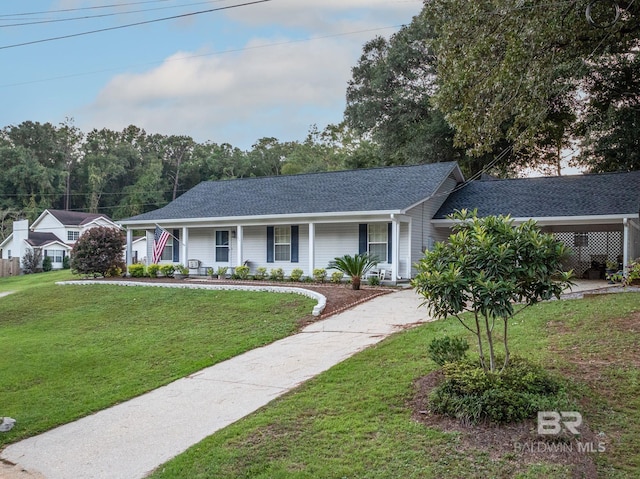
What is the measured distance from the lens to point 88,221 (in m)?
45.6

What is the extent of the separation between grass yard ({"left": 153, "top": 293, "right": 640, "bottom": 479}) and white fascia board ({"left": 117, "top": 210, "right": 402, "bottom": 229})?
993 centimetres

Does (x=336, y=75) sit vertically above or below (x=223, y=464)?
above

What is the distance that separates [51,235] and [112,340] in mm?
37561

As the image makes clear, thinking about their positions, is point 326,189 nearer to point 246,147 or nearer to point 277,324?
point 277,324

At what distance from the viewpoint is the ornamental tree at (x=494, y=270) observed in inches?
200

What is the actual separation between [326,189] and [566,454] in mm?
17477

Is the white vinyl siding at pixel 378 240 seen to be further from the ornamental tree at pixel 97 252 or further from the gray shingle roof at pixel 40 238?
the gray shingle roof at pixel 40 238

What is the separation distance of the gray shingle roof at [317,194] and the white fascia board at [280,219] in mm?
176

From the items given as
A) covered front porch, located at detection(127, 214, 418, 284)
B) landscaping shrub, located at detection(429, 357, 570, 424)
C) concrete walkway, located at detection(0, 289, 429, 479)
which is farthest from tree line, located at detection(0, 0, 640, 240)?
landscaping shrub, located at detection(429, 357, 570, 424)

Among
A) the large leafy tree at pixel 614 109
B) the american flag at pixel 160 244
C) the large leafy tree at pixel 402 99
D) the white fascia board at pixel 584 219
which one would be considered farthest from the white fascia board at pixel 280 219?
the large leafy tree at pixel 402 99

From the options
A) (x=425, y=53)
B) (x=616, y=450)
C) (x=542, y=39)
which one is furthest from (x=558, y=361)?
(x=425, y=53)

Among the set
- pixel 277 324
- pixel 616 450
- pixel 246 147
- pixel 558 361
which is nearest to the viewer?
pixel 616 450

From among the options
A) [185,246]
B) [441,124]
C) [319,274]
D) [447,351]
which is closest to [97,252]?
[185,246]

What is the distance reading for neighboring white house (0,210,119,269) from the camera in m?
41.4
